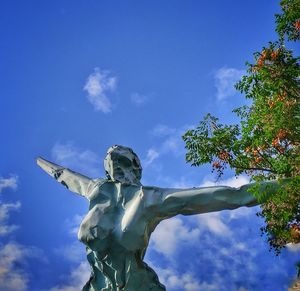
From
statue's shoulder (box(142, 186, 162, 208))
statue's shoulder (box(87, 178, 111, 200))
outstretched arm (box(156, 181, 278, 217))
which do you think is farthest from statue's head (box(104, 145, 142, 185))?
outstretched arm (box(156, 181, 278, 217))

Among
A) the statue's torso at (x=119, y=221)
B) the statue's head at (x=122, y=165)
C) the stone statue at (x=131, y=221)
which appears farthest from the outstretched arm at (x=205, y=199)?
the statue's head at (x=122, y=165)

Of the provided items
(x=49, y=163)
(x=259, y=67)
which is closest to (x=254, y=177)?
(x=259, y=67)

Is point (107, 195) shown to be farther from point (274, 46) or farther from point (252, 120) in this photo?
point (274, 46)

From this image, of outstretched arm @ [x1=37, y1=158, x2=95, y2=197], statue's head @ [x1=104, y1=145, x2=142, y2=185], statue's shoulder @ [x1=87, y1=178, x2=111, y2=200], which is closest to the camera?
statue's shoulder @ [x1=87, y1=178, x2=111, y2=200]

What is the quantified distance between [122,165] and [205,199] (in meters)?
1.14

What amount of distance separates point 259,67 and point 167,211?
5675 millimetres

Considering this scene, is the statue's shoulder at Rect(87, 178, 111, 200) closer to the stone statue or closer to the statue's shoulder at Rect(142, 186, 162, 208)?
the stone statue

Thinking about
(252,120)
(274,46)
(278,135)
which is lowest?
(278,135)

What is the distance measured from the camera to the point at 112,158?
5.43m

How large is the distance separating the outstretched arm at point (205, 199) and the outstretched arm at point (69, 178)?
3.77 feet

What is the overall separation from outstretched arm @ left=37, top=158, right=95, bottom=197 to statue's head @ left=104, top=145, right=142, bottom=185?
384mm

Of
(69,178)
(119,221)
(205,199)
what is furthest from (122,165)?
(205,199)

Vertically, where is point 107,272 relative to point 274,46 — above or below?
below

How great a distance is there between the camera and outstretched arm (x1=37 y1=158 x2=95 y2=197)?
573 centimetres
